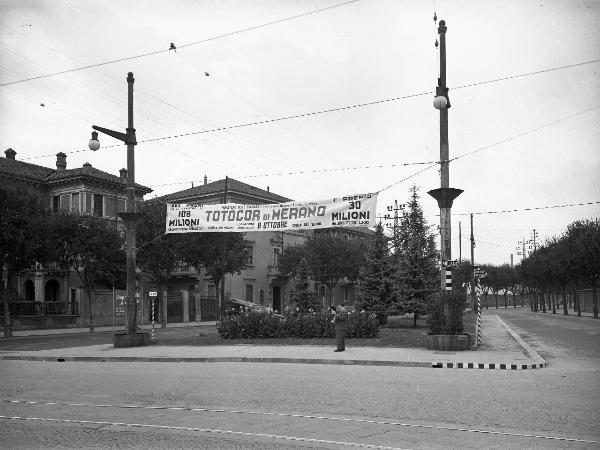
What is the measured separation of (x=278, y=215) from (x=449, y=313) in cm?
663

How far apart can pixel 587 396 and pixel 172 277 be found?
54.5 metres

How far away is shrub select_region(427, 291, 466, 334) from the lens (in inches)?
800

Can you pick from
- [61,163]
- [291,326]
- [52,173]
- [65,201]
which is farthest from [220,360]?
[61,163]

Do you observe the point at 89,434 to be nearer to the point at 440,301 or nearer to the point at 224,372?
the point at 224,372

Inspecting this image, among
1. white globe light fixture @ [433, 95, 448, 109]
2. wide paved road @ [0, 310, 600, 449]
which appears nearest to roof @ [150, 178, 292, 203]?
white globe light fixture @ [433, 95, 448, 109]

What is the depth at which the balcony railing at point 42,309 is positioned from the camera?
45062 millimetres

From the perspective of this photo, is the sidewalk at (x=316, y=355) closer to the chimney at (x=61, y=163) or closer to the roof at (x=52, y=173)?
the roof at (x=52, y=173)

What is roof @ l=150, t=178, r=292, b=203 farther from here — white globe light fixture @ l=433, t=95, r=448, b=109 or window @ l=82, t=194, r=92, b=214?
white globe light fixture @ l=433, t=95, r=448, b=109

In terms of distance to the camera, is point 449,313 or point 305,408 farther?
point 449,313

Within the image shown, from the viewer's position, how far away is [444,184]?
66.5 feet

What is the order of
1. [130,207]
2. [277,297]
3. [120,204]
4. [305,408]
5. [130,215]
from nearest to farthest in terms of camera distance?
[305,408], [130,215], [130,207], [120,204], [277,297]

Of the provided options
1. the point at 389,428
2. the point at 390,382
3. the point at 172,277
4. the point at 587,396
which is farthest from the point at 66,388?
the point at 172,277

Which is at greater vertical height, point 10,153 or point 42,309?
point 10,153

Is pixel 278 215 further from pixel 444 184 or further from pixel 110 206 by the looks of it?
pixel 110 206
